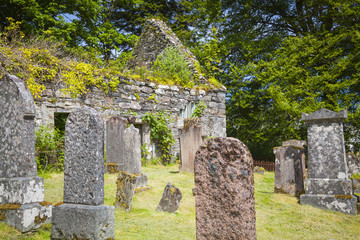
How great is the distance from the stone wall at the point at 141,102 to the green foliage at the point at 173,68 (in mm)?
550

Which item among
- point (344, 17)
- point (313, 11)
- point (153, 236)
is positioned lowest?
point (153, 236)

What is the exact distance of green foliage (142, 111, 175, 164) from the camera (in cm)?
1151

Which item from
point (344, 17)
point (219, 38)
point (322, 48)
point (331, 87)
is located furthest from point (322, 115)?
point (219, 38)

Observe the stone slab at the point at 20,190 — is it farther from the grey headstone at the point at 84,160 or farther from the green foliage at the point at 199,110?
the green foliage at the point at 199,110

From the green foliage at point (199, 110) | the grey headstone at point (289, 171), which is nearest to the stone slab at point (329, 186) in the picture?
the grey headstone at point (289, 171)

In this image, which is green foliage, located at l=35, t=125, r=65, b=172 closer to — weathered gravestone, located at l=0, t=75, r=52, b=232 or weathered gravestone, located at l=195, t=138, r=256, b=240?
weathered gravestone, located at l=0, t=75, r=52, b=232

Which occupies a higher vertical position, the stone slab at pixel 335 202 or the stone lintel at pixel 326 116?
the stone lintel at pixel 326 116

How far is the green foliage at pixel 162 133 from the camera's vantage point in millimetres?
11508

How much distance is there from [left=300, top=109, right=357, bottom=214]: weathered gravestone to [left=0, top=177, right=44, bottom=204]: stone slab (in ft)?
17.4

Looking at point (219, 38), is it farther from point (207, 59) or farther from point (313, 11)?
point (313, 11)

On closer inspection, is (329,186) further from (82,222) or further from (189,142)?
(82,222)

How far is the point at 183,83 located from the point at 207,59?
5119 millimetres

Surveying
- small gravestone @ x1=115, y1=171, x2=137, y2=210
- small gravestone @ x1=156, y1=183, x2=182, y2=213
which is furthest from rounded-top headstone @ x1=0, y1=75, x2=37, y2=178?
small gravestone @ x1=156, y1=183, x2=182, y2=213

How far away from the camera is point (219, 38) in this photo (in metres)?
18.6
